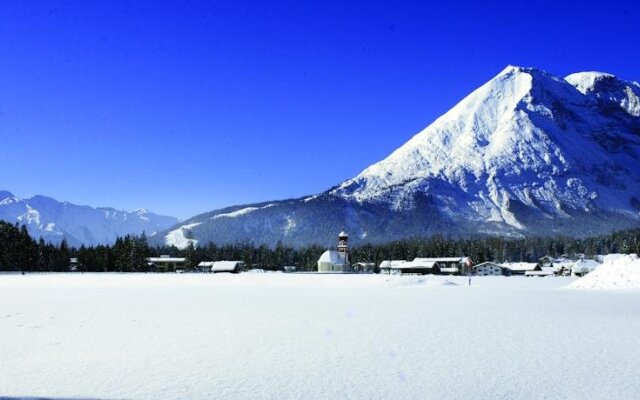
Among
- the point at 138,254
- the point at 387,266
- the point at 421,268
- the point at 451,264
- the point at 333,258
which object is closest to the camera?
the point at 138,254

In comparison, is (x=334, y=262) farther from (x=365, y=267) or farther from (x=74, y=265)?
(x=74, y=265)

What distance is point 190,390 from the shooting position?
12328mm

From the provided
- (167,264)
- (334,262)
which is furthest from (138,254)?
(334,262)

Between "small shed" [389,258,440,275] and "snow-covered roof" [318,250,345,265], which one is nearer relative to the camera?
"snow-covered roof" [318,250,345,265]

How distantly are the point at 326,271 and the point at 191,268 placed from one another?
51.5 metres

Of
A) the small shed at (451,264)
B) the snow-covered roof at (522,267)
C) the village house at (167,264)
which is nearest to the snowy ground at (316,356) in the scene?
the small shed at (451,264)

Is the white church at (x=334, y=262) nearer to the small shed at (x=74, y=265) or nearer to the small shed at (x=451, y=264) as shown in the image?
the small shed at (x=451, y=264)

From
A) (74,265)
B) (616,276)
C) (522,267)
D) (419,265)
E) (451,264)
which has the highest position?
(74,265)

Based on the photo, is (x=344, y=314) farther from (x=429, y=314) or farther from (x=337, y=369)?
(x=337, y=369)

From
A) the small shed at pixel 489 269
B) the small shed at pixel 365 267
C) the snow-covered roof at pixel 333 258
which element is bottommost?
the small shed at pixel 489 269

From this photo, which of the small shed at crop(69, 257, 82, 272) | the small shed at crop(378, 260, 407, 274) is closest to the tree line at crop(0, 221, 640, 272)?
the small shed at crop(69, 257, 82, 272)

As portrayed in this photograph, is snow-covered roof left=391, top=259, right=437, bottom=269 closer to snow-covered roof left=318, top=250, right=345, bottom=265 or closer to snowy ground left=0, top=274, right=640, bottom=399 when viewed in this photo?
snow-covered roof left=318, top=250, right=345, bottom=265

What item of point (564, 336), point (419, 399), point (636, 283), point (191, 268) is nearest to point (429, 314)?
point (564, 336)

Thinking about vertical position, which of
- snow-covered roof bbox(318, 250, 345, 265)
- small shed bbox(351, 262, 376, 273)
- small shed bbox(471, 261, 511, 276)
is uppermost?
snow-covered roof bbox(318, 250, 345, 265)
